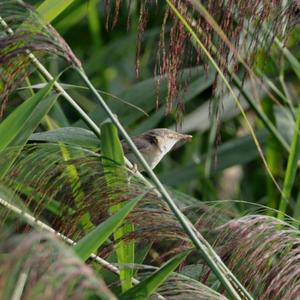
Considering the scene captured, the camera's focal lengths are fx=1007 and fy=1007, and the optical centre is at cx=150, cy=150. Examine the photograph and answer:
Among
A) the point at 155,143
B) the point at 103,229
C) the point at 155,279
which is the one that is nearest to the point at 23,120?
the point at 103,229

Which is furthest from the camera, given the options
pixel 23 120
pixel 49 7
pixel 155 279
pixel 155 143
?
pixel 155 143

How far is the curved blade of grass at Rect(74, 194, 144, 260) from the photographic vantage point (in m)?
1.77

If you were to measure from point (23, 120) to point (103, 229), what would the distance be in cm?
35

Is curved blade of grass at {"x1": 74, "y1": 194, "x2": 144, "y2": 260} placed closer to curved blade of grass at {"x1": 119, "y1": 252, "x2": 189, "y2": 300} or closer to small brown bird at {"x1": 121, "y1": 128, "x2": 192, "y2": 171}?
curved blade of grass at {"x1": 119, "y1": 252, "x2": 189, "y2": 300}

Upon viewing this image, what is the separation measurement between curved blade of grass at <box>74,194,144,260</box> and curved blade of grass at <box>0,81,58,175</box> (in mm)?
240

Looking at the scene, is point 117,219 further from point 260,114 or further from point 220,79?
point 260,114

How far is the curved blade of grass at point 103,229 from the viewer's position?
1774 millimetres

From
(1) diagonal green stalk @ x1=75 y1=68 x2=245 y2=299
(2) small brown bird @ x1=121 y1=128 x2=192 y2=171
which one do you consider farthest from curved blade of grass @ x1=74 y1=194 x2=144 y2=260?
(2) small brown bird @ x1=121 y1=128 x2=192 y2=171

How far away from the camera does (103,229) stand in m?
1.79

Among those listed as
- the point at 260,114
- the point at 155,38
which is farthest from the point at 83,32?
the point at 260,114

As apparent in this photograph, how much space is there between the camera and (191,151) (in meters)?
4.95

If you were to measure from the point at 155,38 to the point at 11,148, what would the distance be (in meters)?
3.42

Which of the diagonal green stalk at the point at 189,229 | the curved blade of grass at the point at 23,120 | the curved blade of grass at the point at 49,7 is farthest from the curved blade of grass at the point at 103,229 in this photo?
the curved blade of grass at the point at 49,7

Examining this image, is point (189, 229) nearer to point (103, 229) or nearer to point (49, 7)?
point (103, 229)
